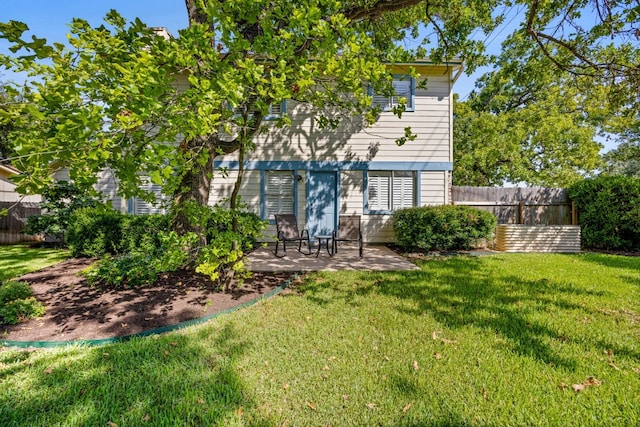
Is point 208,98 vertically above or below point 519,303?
above

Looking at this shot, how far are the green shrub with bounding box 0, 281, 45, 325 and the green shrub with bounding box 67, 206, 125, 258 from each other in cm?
349

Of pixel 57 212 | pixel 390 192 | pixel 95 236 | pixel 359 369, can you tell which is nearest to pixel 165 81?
pixel 359 369

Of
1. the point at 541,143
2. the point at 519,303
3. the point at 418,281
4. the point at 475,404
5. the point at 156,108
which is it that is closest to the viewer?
the point at 475,404

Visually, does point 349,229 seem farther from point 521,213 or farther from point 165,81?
point 521,213

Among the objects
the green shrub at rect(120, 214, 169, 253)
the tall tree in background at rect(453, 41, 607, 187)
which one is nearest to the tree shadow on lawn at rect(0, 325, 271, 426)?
the green shrub at rect(120, 214, 169, 253)

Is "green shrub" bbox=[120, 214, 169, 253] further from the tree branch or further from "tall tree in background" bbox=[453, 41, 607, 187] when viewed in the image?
"tall tree in background" bbox=[453, 41, 607, 187]

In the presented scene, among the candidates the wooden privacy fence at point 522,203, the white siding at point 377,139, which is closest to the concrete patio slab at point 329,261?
the white siding at point 377,139

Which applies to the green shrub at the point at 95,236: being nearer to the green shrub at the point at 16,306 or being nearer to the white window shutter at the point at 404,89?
the green shrub at the point at 16,306

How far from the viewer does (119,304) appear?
12.0 ft

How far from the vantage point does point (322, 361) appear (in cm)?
245

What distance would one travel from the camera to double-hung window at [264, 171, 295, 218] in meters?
8.98

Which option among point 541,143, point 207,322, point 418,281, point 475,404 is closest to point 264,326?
point 207,322

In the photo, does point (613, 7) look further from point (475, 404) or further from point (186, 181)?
point (186, 181)

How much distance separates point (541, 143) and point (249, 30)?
1790cm
